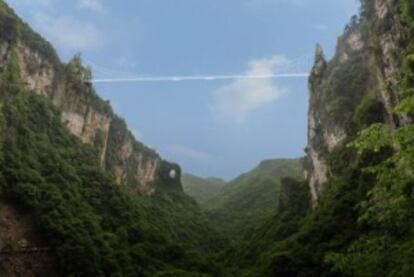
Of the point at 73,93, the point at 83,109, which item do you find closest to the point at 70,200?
the point at 73,93

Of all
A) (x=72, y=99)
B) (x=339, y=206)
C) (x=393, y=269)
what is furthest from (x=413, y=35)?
(x=72, y=99)

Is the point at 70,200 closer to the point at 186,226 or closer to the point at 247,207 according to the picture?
the point at 186,226

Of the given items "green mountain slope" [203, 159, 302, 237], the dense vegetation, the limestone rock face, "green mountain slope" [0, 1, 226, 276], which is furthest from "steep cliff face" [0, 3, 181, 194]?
"green mountain slope" [203, 159, 302, 237]

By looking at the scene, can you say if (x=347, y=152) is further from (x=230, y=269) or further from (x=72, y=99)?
(x=72, y=99)

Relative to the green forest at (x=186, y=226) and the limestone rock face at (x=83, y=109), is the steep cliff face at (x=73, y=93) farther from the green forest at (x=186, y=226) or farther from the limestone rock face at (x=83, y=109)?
the green forest at (x=186, y=226)

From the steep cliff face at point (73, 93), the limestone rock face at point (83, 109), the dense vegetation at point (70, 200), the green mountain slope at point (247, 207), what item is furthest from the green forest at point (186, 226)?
the green mountain slope at point (247, 207)

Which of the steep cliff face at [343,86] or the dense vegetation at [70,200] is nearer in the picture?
the dense vegetation at [70,200]

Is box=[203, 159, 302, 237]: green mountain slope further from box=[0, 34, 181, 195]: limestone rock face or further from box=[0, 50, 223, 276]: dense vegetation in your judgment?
box=[0, 50, 223, 276]: dense vegetation

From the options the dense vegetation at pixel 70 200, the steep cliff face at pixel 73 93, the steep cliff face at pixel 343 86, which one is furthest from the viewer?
the steep cliff face at pixel 73 93
